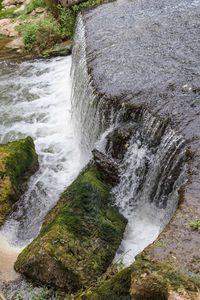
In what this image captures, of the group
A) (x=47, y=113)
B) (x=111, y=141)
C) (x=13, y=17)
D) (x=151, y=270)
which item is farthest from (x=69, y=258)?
(x=13, y=17)

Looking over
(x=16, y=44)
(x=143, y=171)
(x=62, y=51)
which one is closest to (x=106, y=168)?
(x=143, y=171)

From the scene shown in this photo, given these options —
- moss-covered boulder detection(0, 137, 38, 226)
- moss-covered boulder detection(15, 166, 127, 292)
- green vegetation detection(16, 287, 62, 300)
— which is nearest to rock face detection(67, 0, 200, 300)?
moss-covered boulder detection(15, 166, 127, 292)

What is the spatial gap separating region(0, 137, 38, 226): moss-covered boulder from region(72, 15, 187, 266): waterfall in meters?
1.84

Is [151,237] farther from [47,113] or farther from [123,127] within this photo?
[47,113]

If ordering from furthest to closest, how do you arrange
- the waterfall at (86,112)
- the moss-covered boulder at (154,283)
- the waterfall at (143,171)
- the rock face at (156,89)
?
the waterfall at (86,112) → the waterfall at (143,171) → the rock face at (156,89) → the moss-covered boulder at (154,283)

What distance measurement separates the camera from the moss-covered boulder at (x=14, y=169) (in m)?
6.40

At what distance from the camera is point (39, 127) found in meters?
9.84

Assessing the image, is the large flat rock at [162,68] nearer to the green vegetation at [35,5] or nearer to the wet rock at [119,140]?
the wet rock at [119,140]

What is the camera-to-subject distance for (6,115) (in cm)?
1055

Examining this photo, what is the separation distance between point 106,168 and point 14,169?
2107mm

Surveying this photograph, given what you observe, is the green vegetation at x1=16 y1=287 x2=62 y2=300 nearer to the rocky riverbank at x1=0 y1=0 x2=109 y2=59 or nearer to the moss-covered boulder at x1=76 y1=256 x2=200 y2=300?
the moss-covered boulder at x1=76 y1=256 x2=200 y2=300

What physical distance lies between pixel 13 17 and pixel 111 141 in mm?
16444

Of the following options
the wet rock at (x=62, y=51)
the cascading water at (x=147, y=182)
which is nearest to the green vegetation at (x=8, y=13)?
the wet rock at (x=62, y=51)

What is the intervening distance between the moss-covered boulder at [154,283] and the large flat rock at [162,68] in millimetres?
210
